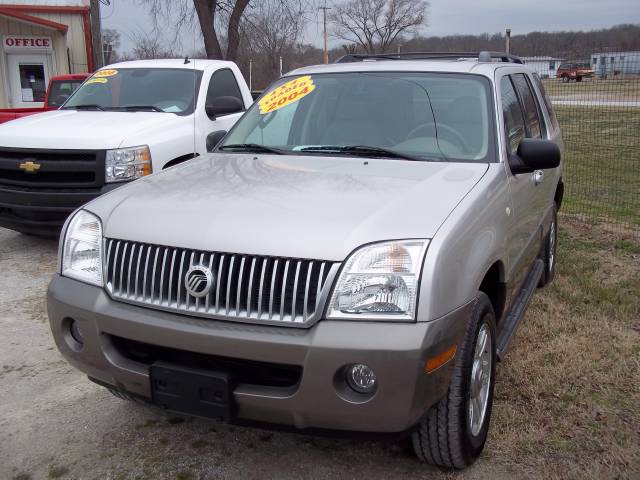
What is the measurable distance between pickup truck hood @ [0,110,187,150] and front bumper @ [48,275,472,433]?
Answer: 12.4 ft

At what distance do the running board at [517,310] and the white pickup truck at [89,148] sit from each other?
309 cm

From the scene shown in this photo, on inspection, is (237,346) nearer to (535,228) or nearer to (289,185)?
(289,185)

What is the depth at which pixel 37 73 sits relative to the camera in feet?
65.2

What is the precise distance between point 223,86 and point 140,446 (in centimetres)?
533

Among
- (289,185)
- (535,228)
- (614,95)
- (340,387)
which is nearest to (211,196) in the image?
(289,185)

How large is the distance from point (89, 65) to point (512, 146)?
61.3ft

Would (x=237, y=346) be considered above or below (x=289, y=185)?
below

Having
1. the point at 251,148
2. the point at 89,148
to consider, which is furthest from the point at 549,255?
the point at 89,148

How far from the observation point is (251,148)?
13.0 feet

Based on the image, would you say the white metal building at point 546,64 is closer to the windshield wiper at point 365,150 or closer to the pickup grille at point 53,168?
the pickup grille at point 53,168

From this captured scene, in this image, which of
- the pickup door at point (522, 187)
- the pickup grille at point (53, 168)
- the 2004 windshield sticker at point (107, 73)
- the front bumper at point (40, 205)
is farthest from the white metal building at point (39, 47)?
the pickup door at point (522, 187)

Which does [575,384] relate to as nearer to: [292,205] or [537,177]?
[537,177]

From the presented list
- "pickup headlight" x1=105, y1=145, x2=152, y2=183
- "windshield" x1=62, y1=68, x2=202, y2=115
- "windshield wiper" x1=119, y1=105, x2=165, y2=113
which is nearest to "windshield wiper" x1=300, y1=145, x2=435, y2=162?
"pickup headlight" x1=105, y1=145, x2=152, y2=183

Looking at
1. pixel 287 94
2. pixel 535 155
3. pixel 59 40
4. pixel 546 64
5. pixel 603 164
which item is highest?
pixel 59 40
